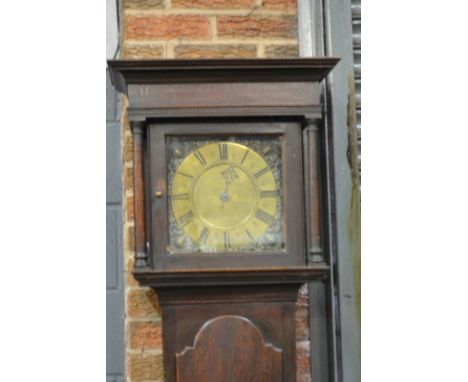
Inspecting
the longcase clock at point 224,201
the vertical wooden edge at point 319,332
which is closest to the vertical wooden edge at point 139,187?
the longcase clock at point 224,201

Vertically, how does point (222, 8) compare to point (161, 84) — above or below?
above

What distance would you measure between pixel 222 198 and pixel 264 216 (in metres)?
0.10

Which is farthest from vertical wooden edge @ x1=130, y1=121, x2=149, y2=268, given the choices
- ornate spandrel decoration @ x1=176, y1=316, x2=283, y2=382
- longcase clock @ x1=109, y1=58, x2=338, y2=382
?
ornate spandrel decoration @ x1=176, y1=316, x2=283, y2=382

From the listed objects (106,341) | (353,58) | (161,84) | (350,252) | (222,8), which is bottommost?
(106,341)

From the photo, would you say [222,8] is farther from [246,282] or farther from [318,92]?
[246,282]

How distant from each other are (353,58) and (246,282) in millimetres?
674

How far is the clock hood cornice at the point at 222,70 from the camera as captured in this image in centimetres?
129

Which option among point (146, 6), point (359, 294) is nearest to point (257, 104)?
point (146, 6)

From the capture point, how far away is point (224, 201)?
1.33 metres

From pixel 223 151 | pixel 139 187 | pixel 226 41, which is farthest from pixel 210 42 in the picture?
pixel 139 187

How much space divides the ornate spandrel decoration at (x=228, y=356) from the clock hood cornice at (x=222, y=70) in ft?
1.80

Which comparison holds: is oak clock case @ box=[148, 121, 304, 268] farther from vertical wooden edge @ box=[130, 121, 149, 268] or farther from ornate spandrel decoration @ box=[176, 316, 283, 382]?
ornate spandrel decoration @ box=[176, 316, 283, 382]

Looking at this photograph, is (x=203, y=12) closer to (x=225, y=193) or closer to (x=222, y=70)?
(x=222, y=70)

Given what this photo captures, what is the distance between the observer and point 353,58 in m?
1.57
